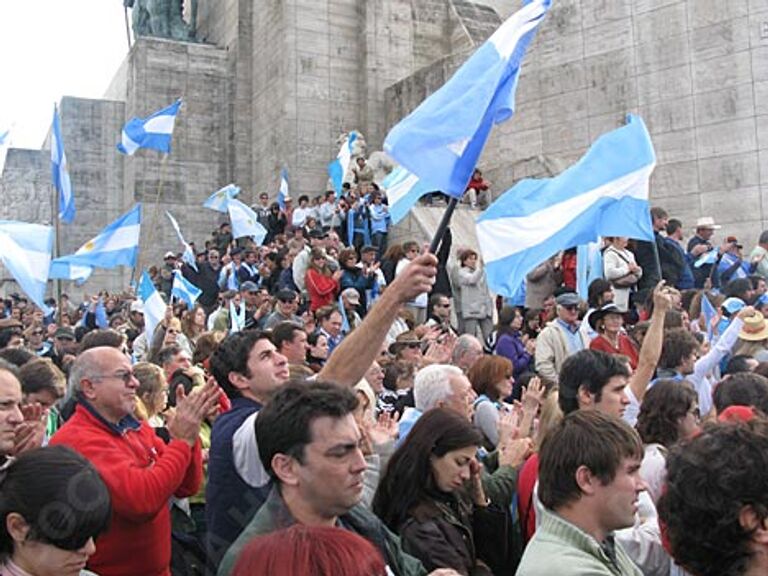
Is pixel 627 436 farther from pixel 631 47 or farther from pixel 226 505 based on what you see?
pixel 631 47

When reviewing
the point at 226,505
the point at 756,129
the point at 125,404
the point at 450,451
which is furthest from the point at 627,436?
the point at 756,129

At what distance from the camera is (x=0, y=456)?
3.36 m

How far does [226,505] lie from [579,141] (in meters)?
15.6

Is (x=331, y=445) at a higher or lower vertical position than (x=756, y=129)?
lower

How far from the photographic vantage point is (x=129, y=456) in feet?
12.3

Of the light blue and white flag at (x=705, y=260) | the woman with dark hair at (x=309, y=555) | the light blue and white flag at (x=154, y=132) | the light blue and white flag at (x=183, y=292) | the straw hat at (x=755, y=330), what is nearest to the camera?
the woman with dark hair at (x=309, y=555)

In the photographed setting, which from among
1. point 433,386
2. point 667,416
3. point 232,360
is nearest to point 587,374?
point 667,416

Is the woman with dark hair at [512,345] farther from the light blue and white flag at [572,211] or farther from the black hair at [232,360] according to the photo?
the black hair at [232,360]

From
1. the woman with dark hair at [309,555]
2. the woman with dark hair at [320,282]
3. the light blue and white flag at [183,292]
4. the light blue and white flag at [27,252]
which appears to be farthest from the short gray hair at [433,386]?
the light blue and white flag at [183,292]

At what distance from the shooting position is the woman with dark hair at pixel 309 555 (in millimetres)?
1875

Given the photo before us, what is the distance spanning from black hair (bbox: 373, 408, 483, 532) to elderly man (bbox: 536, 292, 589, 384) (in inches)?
154

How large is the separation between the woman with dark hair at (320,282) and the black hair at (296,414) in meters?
8.56

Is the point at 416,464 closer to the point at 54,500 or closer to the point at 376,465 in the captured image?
the point at 376,465

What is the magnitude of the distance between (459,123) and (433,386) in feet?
4.21
